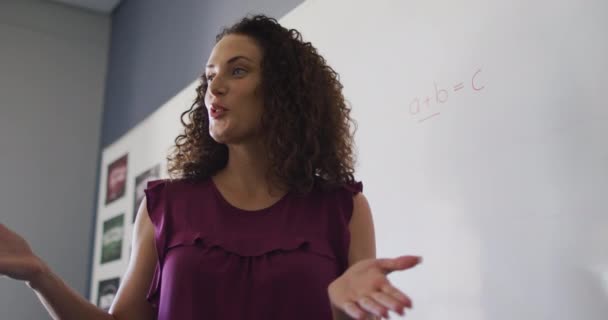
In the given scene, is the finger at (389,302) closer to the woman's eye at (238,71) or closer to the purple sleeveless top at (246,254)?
the purple sleeveless top at (246,254)

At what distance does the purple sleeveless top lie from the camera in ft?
2.79

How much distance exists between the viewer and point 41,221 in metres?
2.57

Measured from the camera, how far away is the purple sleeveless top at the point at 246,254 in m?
0.85

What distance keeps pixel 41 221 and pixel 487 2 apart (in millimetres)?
2142

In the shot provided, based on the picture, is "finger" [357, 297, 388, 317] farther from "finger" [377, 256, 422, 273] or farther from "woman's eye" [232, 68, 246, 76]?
"woman's eye" [232, 68, 246, 76]

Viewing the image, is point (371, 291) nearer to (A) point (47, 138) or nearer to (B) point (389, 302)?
(B) point (389, 302)

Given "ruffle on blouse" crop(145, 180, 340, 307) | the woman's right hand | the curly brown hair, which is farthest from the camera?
the curly brown hair

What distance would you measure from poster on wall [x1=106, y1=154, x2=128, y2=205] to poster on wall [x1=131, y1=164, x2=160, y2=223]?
145 mm

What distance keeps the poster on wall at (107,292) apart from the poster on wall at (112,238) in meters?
0.09

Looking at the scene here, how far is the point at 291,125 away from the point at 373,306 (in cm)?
44

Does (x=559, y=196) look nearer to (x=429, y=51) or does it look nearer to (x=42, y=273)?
(x=429, y=51)

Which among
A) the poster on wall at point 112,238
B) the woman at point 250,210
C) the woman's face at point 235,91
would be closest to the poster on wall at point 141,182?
the poster on wall at point 112,238

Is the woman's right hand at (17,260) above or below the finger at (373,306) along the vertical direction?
above

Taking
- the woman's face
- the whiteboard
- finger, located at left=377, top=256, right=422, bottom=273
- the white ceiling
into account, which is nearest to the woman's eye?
the woman's face
